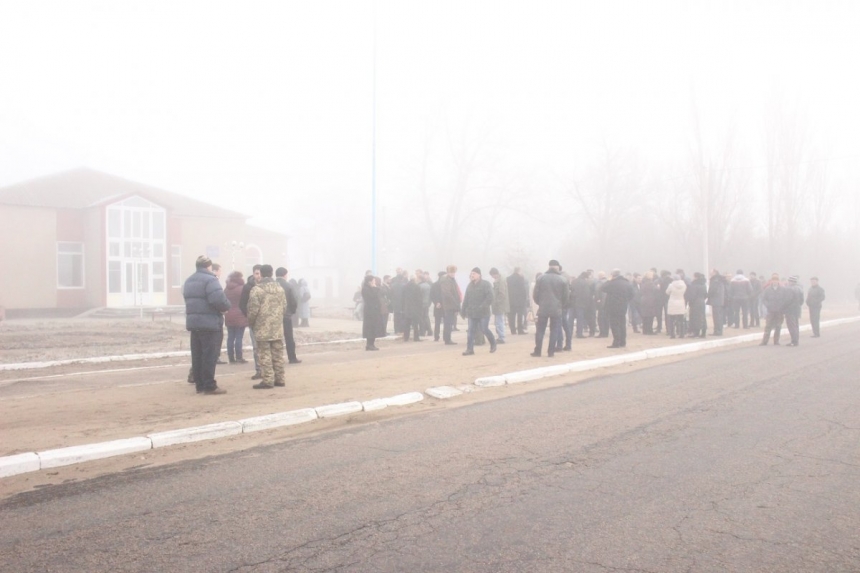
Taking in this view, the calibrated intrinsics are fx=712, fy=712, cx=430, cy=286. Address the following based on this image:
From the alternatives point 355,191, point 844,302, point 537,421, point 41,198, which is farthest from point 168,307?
point 355,191

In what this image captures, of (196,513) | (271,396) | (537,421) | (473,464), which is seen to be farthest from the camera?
(271,396)

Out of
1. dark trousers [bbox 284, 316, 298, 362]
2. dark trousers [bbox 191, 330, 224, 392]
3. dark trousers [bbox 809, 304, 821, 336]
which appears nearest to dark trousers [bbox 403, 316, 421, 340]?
dark trousers [bbox 284, 316, 298, 362]

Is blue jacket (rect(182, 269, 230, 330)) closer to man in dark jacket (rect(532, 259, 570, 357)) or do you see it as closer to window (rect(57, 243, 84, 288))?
man in dark jacket (rect(532, 259, 570, 357))

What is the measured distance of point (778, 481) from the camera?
5.61 m

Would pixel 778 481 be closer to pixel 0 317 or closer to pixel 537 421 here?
pixel 537 421

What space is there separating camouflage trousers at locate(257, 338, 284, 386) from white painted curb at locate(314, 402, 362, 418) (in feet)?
6.01

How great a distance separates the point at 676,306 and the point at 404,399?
40.5 feet

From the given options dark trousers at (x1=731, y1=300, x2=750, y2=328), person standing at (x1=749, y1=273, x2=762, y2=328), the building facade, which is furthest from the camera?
the building facade

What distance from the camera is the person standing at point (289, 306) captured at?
1170 centimetres

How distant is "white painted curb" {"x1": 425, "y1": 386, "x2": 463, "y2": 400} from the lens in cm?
1020

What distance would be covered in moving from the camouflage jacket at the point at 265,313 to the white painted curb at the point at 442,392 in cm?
236

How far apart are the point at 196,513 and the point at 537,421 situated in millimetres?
4254

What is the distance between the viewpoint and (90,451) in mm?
6703

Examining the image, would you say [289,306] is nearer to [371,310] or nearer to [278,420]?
[278,420]
